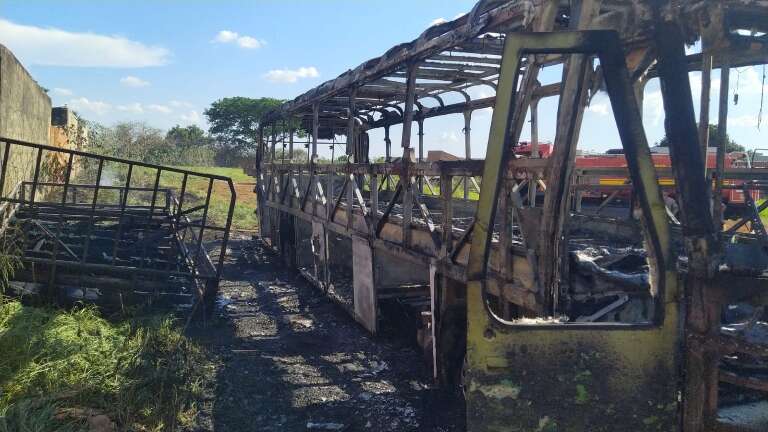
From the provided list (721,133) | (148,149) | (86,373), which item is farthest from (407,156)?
(148,149)

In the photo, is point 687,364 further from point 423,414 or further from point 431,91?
point 431,91

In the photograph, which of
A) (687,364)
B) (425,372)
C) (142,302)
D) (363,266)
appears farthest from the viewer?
(363,266)

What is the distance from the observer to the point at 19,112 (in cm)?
813

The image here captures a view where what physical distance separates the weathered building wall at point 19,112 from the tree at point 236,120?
3793 centimetres

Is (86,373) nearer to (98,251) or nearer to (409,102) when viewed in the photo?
(98,251)

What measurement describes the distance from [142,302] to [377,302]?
2577 mm

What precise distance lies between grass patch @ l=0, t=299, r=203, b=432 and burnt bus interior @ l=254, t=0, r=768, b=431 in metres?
2.21

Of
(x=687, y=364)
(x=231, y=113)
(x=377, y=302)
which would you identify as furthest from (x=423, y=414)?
(x=231, y=113)

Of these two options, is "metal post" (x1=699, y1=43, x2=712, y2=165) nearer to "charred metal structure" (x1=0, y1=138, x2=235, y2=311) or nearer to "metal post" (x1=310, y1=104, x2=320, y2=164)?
"charred metal structure" (x1=0, y1=138, x2=235, y2=311)

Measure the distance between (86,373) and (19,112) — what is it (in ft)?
18.8

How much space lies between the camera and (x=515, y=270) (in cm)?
382

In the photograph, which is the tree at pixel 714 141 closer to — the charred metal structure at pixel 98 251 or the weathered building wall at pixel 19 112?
the charred metal structure at pixel 98 251

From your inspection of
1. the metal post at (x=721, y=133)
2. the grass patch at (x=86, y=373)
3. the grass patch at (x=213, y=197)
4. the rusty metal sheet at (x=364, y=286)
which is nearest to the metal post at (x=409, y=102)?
the rusty metal sheet at (x=364, y=286)

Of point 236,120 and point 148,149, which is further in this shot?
point 236,120
